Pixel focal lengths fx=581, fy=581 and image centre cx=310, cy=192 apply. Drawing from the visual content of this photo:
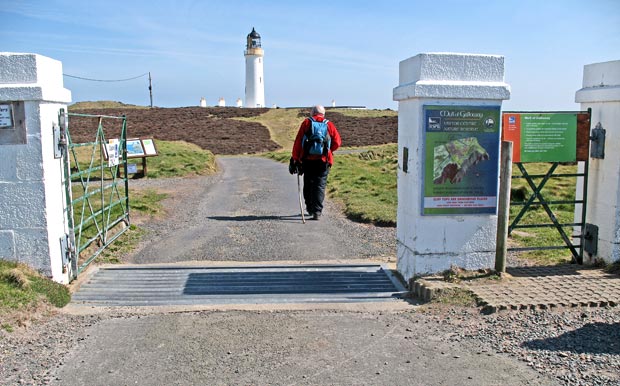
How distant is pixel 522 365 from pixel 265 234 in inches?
228

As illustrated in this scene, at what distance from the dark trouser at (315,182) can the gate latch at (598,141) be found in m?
4.79

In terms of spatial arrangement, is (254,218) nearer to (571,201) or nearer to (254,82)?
(571,201)

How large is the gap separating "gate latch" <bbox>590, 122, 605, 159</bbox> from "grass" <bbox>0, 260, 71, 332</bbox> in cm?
626

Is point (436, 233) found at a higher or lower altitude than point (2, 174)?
lower

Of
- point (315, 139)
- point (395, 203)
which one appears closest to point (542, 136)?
point (315, 139)

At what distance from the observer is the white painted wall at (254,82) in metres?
74.2

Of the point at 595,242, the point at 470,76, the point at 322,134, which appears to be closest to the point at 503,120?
the point at 470,76

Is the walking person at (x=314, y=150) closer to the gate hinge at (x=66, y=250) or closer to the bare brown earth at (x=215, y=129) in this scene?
the gate hinge at (x=66, y=250)

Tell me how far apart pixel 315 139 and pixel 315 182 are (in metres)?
0.88

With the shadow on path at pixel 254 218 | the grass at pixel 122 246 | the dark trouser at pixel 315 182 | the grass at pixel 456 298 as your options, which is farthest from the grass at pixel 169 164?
the grass at pixel 456 298

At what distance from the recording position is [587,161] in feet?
23.3

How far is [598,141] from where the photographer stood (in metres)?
6.94

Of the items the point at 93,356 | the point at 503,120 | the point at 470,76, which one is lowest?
the point at 93,356

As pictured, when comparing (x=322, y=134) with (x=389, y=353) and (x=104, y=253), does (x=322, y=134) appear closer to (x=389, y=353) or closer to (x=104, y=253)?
(x=104, y=253)
